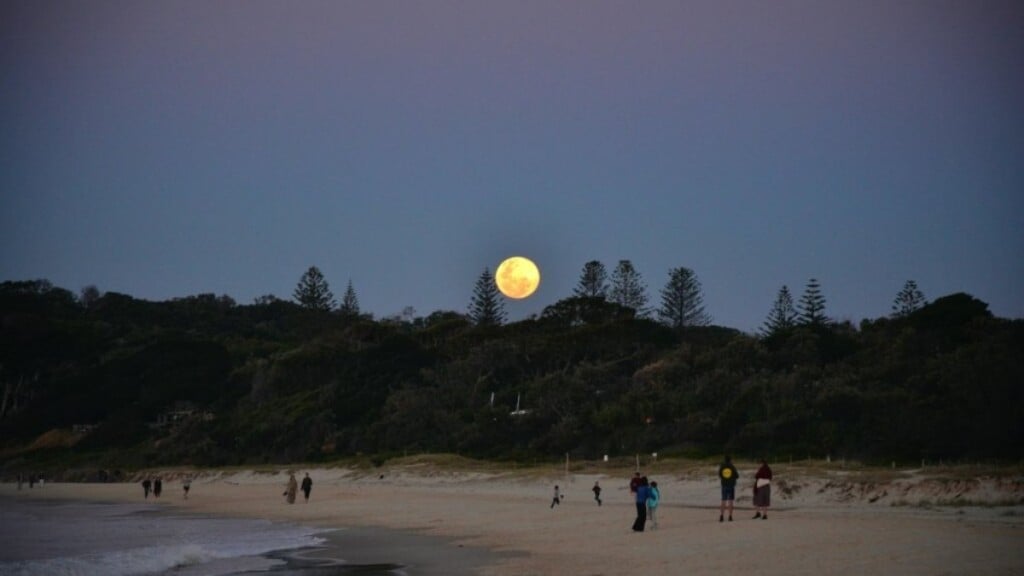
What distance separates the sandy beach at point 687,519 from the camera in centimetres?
1549

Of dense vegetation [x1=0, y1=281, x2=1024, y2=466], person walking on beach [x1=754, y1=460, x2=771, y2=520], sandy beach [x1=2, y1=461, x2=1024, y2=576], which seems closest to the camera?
sandy beach [x1=2, y1=461, x2=1024, y2=576]

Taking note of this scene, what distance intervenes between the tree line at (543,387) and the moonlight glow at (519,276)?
2.85 m

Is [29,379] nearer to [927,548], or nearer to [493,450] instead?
[493,450]

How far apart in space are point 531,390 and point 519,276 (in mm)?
16064

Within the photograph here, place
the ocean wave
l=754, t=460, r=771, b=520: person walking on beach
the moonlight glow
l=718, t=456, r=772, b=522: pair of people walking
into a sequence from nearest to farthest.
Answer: the ocean wave
l=718, t=456, r=772, b=522: pair of people walking
l=754, t=460, r=771, b=520: person walking on beach
the moonlight glow

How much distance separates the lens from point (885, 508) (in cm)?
2491

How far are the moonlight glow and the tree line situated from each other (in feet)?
9.36

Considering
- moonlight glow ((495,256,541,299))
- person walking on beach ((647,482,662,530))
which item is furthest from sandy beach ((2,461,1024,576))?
moonlight glow ((495,256,541,299))

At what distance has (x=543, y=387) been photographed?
63.6m

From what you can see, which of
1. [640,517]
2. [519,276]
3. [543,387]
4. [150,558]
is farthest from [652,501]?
[519,276]

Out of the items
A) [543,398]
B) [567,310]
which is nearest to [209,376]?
[567,310]

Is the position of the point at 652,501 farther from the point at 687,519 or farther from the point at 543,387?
the point at 543,387

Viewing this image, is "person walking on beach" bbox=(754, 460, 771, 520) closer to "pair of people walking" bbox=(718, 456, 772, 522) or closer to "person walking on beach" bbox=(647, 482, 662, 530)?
"pair of people walking" bbox=(718, 456, 772, 522)

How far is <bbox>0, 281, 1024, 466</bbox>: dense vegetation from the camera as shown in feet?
142
